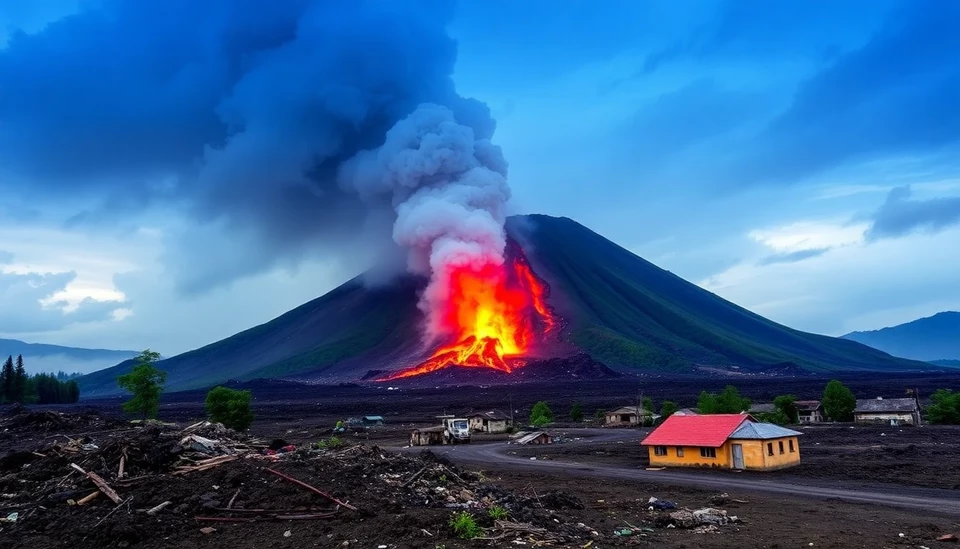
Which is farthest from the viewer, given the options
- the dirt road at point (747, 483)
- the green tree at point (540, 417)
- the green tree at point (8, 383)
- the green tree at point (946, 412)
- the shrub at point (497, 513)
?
the green tree at point (8, 383)

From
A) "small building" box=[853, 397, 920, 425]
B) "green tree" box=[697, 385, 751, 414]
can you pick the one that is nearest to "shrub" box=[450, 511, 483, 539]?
"green tree" box=[697, 385, 751, 414]

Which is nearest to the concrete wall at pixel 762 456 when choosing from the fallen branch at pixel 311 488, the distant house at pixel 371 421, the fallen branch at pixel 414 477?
the fallen branch at pixel 414 477

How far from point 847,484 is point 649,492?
9.86 meters

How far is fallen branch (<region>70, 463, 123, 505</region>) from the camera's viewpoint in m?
18.3

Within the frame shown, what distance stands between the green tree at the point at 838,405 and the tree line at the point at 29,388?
118378 mm

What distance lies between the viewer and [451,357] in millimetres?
169250

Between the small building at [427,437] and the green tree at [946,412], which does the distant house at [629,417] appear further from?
the green tree at [946,412]

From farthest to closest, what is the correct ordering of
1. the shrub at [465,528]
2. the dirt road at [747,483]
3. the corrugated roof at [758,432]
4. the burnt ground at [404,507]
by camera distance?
the corrugated roof at [758,432] < the dirt road at [747,483] < the burnt ground at [404,507] < the shrub at [465,528]

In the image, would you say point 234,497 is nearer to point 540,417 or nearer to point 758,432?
point 758,432

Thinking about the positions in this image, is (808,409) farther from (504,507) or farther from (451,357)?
(451,357)

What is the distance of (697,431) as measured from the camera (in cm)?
3809

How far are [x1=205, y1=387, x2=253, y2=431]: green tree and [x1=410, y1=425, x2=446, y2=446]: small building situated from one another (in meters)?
14.2

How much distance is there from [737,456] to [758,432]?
1746 mm

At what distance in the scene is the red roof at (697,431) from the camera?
36500mm
